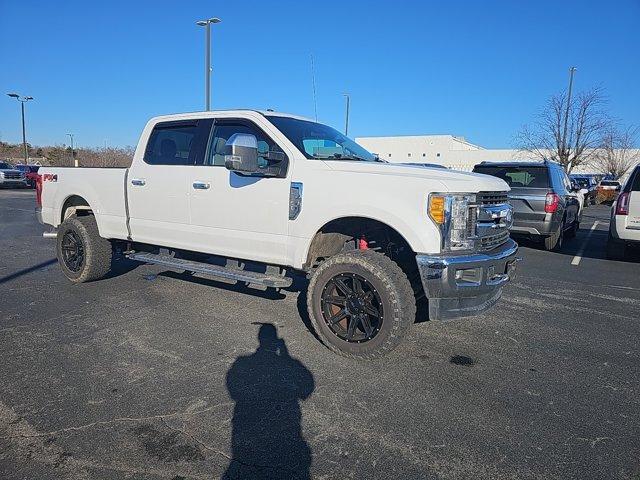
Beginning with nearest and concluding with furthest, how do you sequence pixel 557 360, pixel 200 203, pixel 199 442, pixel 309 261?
pixel 199 442
pixel 557 360
pixel 309 261
pixel 200 203

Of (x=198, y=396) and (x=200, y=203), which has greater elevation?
(x=200, y=203)

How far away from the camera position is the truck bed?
5730 mm

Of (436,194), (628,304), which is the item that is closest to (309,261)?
(436,194)

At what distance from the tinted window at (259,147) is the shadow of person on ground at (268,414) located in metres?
1.69

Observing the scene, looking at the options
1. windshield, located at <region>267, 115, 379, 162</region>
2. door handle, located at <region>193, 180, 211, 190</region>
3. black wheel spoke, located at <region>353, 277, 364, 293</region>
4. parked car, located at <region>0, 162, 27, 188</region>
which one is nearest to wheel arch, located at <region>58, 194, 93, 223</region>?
door handle, located at <region>193, 180, 211, 190</region>

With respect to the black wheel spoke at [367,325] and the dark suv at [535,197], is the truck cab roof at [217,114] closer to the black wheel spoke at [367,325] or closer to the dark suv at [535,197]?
the black wheel spoke at [367,325]

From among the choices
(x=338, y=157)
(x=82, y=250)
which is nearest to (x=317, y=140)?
(x=338, y=157)

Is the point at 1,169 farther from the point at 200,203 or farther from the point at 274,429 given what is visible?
the point at 274,429

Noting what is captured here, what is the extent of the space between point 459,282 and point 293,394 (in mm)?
1582

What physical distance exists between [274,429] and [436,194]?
2.10 metres

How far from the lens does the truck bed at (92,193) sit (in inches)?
226

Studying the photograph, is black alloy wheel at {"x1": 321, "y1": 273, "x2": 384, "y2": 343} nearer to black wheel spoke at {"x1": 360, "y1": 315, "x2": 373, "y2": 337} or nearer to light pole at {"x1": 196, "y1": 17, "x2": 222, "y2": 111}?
black wheel spoke at {"x1": 360, "y1": 315, "x2": 373, "y2": 337}

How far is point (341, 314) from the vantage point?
4.07 meters

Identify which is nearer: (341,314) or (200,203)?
(341,314)
